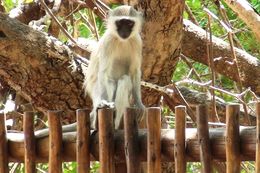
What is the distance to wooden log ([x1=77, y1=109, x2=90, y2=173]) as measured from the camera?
345cm

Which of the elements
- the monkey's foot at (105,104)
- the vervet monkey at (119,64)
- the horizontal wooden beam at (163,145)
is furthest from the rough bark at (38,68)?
the horizontal wooden beam at (163,145)

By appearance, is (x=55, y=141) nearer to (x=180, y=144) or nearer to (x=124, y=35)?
(x=180, y=144)

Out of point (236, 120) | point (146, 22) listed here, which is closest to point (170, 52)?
point (146, 22)

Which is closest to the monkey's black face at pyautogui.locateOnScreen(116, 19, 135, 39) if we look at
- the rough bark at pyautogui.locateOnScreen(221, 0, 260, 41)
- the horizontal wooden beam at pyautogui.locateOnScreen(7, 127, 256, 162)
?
the rough bark at pyautogui.locateOnScreen(221, 0, 260, 41)

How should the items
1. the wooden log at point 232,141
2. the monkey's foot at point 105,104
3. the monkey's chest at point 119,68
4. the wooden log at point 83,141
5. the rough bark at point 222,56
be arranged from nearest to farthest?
1. the wooden log at point 232,141
2. the wooden log at point 83,141
3. the monkey's foot at point 105,104
4. the monkey's chest at point 119,68
5. the rough bark at point 222,56

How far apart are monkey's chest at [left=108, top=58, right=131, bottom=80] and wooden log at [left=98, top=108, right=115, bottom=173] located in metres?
1.41

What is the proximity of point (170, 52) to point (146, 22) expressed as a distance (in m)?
0.34

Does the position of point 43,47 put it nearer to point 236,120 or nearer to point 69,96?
point 69,96

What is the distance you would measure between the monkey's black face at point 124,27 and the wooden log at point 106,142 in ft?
4.65

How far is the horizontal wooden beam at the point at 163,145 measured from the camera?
119 inches

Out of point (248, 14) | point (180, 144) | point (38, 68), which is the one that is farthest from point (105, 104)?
point (248, 14)

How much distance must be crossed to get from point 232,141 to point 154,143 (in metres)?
0.45

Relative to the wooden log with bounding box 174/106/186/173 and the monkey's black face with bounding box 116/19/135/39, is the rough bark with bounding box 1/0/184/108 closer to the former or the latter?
the monkey's black face with bounding box 116/19/135/39

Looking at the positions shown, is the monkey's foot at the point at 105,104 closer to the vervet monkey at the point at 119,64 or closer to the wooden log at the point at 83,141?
the vervet monkey at the point at 119,64
